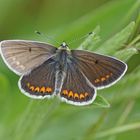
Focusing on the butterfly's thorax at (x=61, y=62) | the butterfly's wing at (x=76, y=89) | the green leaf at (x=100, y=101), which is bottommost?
the green leaf at (x=100, y=101)

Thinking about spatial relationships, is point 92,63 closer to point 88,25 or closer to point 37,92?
point 37,92

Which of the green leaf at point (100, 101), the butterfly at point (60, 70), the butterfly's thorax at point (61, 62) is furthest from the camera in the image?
the butterfly's thorax at point (61, 62)

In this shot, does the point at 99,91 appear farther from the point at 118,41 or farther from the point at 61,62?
the point at 118,41

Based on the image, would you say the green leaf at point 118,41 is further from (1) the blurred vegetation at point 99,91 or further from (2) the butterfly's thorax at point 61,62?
(2) the butterfly's thorax at point 61,62

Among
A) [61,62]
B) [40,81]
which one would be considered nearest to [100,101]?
[40,81]

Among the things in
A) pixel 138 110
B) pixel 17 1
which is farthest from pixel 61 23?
pixel 138 110

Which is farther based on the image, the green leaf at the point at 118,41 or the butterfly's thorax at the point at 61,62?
the butterfly's thorax at the point at 61,62

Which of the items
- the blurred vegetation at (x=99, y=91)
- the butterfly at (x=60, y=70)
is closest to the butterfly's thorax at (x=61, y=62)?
the butterfly at (x=60, y=70)
